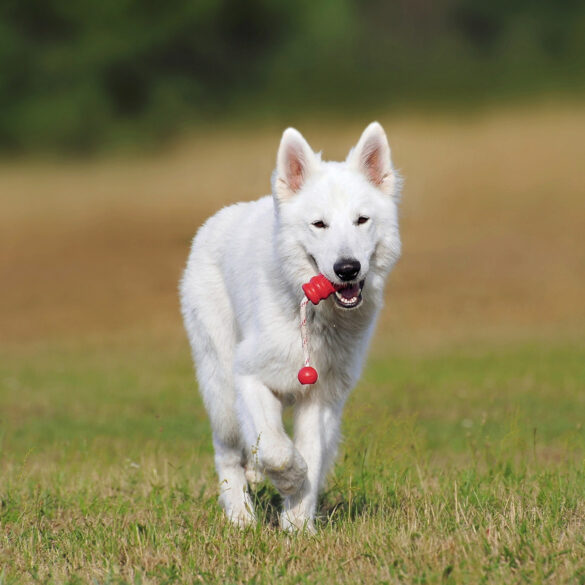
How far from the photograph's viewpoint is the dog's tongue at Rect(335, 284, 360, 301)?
4941 millimetres

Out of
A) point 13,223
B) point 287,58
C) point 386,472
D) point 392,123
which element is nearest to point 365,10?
point 287,58

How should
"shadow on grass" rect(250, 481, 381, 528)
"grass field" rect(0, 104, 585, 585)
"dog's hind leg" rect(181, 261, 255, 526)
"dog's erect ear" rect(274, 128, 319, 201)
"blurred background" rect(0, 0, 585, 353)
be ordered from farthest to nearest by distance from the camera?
1. "blurred background" rect(0, 0, 585, 353)
2. "dog's hind leg" rect(181, 261, 255, 526)
3. "shadow on grass" rect(250, 481, 381, 528)
4. "dog's erect ear" rect(274, 128, 319, 201)
5. "grass field" rect(0, 104, 585, 585)

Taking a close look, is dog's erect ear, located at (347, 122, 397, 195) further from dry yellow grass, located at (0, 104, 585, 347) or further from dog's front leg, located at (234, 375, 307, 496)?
dry yellow grass, located at (0, 104, 585, 347)

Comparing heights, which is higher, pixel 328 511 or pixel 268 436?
pixel 268 436

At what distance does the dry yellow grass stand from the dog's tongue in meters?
10.4

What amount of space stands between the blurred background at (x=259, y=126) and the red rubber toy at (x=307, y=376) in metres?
14.0

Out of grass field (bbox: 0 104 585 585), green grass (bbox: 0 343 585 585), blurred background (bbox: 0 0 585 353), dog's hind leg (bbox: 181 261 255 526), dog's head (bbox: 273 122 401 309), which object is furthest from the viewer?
blurred background (bbox: 0 0 585 353)

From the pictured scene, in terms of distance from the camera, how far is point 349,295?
195 inches

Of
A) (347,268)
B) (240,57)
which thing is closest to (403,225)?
(240,57)

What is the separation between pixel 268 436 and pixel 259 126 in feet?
72.7

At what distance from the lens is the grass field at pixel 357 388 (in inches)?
181

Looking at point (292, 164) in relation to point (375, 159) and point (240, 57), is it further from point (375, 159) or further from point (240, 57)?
point (240, 57)

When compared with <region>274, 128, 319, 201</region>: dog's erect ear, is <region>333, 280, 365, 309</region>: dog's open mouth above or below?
below

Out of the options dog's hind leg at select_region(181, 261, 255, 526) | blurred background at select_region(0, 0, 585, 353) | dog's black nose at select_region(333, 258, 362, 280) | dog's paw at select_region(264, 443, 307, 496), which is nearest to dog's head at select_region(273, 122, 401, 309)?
dog's black nose at select_region(333, 258, 362, 280)
